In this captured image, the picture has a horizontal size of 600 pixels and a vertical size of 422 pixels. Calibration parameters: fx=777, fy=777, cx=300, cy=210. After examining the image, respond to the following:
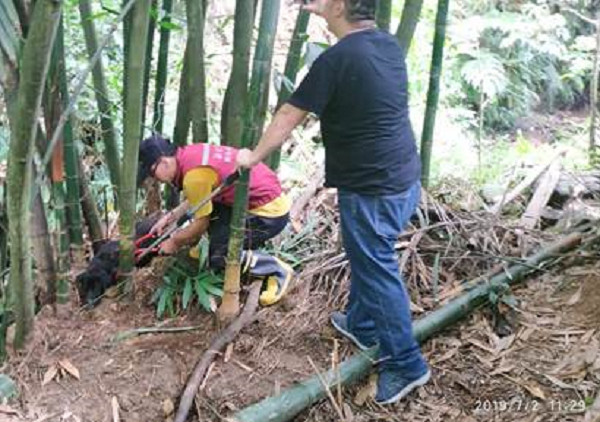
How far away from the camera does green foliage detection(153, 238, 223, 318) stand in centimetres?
283

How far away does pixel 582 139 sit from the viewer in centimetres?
621

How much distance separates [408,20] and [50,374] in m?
1.83

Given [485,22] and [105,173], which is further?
[485,22]

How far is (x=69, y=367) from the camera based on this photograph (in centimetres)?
250

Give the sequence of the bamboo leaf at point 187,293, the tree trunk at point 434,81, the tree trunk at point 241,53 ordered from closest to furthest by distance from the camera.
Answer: the tree trunk at point 241,53 < the bamboo leaf at point 187,293 < the tree trunk at point 434,81

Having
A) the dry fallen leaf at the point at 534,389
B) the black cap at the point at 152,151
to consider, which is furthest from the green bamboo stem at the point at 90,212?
the dry fallen leaf at the point at 534,389

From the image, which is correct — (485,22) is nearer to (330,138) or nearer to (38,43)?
(330,138)

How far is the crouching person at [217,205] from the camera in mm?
2715

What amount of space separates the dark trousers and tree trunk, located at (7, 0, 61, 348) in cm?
70

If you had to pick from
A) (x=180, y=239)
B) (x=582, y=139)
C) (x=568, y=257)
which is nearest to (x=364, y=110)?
(x=180, y=239)

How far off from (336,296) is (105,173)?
1429 millimetres

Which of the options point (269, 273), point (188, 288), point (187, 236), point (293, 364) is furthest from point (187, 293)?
point (293, 364)

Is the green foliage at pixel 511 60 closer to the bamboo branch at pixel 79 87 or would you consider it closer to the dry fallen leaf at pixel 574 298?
the dry fallen leaf at pixel 574 298

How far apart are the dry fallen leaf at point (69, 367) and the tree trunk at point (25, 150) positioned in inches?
5.4
